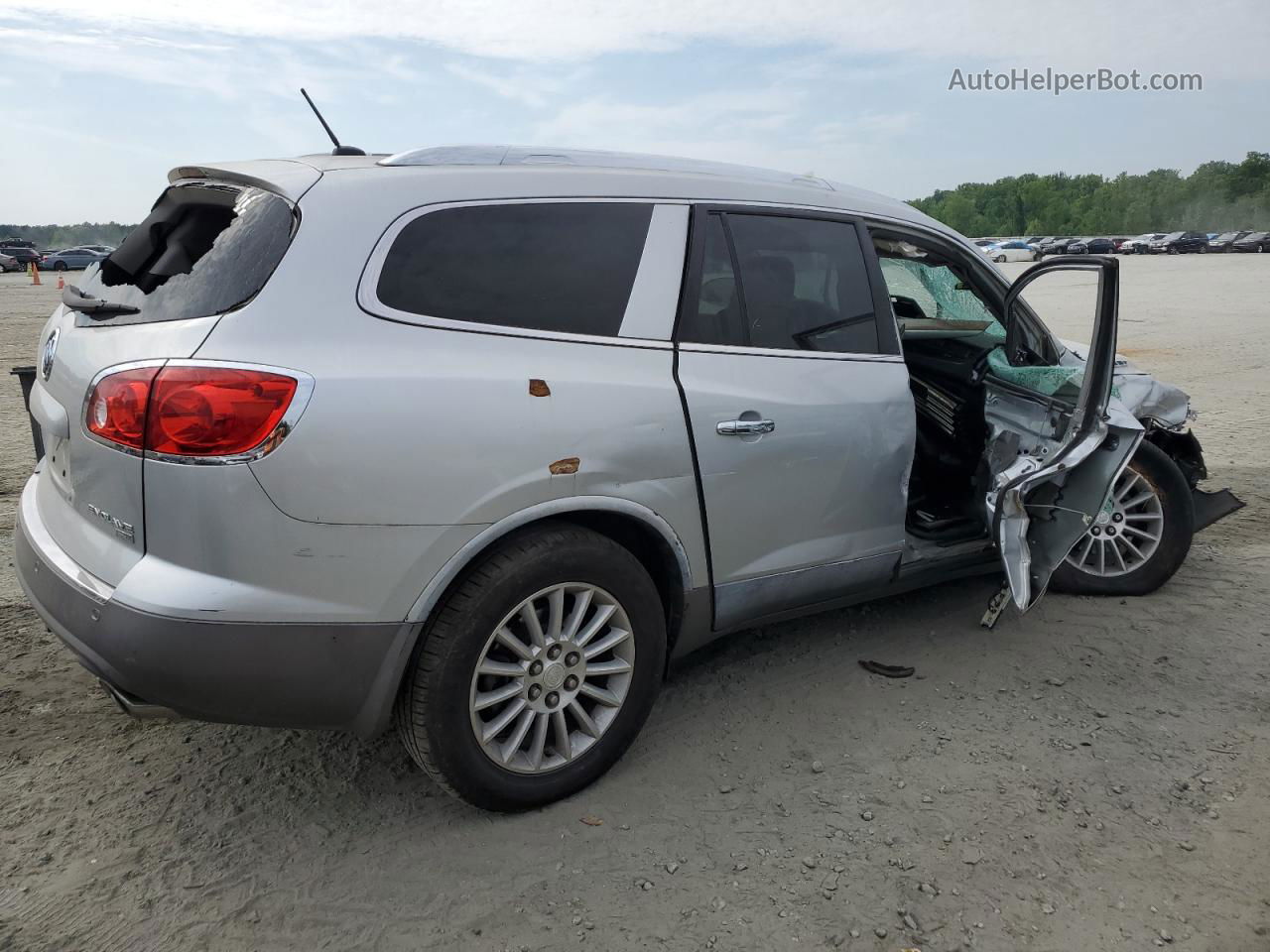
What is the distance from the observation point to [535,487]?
8.97ft

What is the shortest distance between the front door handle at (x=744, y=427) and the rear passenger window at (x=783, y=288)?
0.88 feet

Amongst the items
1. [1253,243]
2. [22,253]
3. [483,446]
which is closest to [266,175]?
[483,446]

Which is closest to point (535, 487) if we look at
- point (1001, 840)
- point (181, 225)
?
point (181, 225)

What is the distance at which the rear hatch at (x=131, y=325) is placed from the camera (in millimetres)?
2488

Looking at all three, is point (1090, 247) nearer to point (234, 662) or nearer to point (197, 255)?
point (197, 255)

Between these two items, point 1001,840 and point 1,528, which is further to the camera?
point 1,528

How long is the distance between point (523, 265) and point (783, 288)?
102cm

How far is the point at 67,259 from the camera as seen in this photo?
51.9 m

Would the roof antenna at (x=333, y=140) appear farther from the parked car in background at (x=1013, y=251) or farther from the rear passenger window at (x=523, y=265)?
the parked car in background at (x=1013, y=251)

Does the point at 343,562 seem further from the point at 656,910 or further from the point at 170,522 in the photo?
the point at 656,910

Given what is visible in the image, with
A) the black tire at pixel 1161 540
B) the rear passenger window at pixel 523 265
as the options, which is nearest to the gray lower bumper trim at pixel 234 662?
the rear passenger window at pixel 523 265

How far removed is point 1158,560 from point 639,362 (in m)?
2.95

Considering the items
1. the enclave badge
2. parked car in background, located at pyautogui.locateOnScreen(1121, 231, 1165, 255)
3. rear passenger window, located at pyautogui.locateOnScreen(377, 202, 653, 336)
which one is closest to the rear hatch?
the enclave badge

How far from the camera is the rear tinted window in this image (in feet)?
8.37
